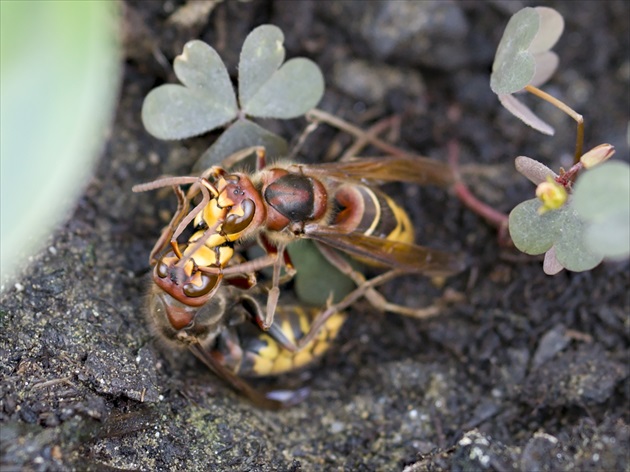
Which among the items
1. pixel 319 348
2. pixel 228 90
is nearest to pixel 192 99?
pixel 228 90

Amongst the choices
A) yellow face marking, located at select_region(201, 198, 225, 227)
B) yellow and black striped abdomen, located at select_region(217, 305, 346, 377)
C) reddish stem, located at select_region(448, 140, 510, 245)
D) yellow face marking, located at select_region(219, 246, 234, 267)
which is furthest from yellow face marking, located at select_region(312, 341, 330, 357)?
reddish stem, located at select_region(448, 140, 510, 245)

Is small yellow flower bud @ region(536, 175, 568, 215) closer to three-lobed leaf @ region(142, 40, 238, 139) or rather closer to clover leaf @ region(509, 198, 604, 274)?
clover leaf @ region(509, 198, 604, 274)

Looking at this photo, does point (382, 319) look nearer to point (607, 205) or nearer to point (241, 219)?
point (241, 219)

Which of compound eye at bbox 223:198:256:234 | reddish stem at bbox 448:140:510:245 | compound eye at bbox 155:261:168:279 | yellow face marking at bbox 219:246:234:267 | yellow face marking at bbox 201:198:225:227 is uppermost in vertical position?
yellow face marking at bbox 201:198:225:227

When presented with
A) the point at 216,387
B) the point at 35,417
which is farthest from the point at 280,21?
the point at 35,417

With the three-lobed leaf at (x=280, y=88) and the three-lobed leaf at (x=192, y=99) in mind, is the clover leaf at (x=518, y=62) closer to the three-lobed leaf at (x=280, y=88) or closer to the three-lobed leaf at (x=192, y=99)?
the three-lobed leaf at (x=280, y=88)
